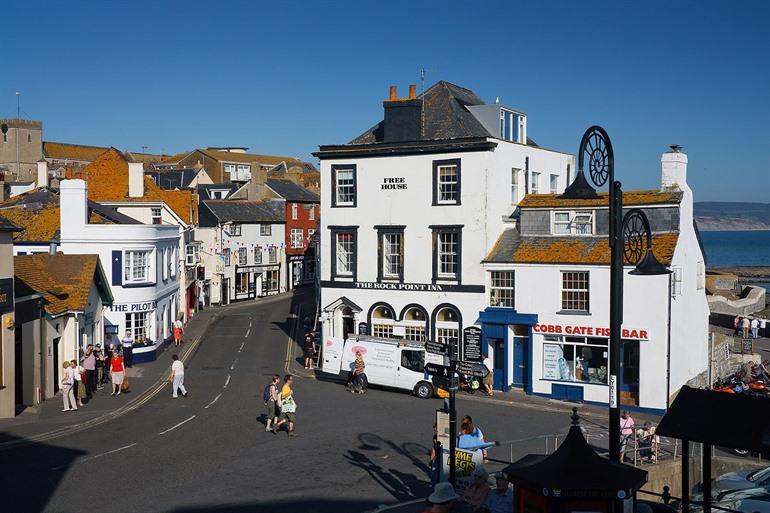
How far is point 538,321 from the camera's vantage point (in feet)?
114

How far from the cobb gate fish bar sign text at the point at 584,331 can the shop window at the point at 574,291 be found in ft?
2.35

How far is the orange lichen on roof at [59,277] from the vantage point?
3191 cm

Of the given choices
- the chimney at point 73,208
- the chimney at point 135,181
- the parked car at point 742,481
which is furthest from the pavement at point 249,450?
the chimney at point 135,181

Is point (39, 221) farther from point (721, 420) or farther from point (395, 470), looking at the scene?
point (721, 420)

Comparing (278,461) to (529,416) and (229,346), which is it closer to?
(529,416)

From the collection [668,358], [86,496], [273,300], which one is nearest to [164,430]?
[86,496]

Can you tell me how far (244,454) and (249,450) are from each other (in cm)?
53

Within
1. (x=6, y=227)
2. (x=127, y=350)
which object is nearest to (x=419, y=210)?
(x=127, y=350)

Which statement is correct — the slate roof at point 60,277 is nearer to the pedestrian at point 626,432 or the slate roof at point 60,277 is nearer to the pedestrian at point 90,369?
the pedestrian at point 90,369

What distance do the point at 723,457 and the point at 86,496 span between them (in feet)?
54.5

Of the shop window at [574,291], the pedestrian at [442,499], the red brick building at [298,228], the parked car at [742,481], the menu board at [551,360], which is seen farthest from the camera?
the red brick building at [298,228]

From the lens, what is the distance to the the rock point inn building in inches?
1312

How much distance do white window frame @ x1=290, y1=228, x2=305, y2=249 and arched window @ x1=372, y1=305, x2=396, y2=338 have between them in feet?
124

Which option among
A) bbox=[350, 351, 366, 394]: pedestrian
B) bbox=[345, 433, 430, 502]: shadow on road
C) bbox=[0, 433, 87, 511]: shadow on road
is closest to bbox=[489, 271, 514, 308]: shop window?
bbox=[350, 351, 366, 394]: pedestrian
